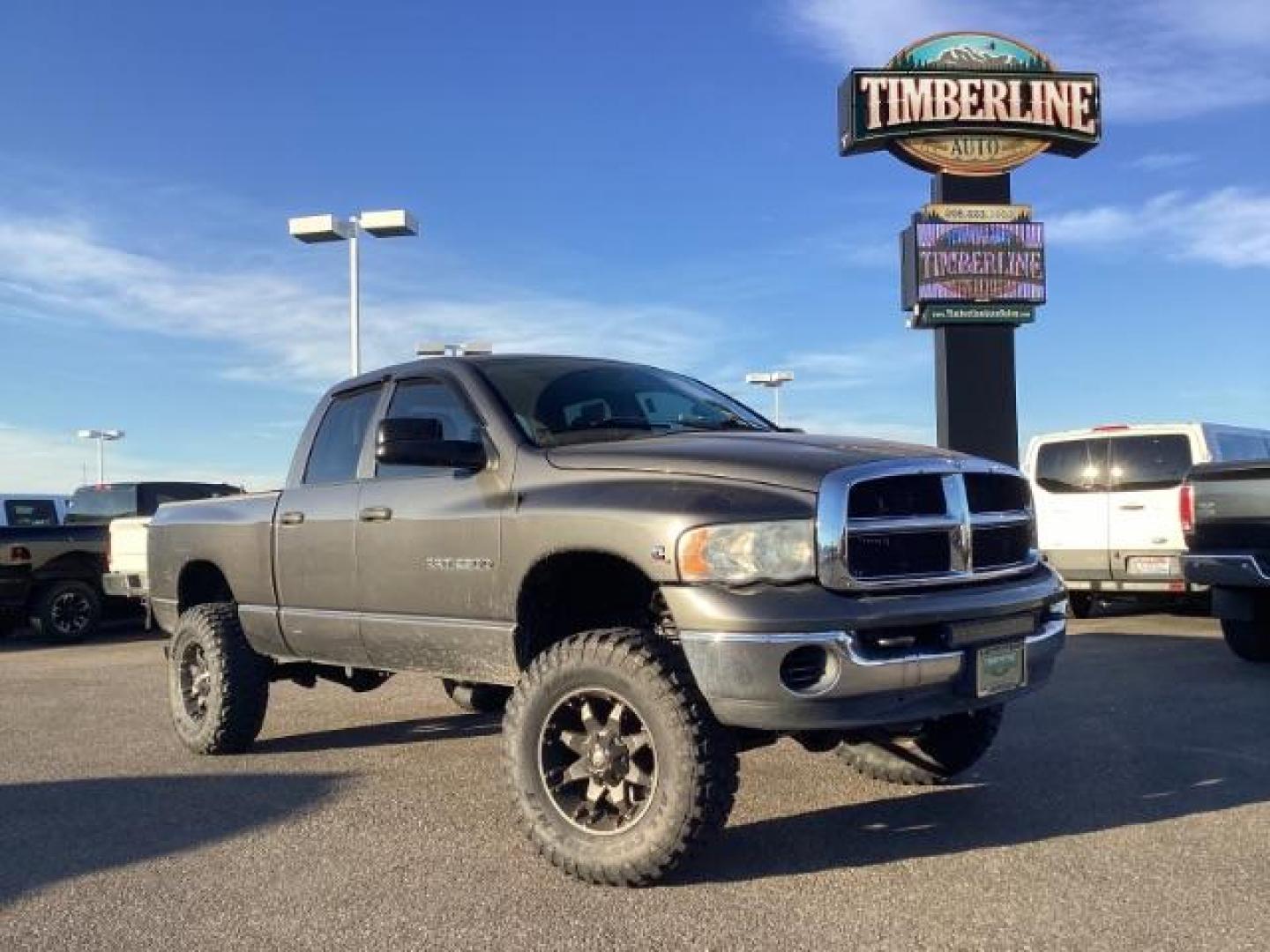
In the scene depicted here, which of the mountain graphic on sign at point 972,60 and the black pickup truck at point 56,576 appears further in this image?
the mountain graphic on sign at point 972,60

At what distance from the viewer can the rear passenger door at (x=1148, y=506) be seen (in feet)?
39.2

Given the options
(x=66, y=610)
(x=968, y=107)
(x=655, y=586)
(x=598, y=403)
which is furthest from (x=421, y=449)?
(x=968, y=107)

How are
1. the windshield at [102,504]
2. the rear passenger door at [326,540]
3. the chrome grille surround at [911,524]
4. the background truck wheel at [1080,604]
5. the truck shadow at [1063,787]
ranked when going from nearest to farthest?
the chrome grille surround at [911,524]
the truck shadow at [1063,787]
the rear passenger door at [326,540]
the background truck wheel at [1080,604]
the windshield at [102,504]

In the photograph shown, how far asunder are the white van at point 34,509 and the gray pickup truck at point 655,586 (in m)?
14.9

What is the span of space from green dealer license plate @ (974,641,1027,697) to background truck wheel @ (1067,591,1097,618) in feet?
30.7

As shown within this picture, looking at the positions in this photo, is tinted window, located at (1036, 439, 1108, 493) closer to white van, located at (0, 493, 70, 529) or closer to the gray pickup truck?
the gray pickup truck

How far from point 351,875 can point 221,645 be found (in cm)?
256

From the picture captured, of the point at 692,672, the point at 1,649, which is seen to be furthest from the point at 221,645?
the point at 1,649

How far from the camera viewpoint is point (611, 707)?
4.43 metres

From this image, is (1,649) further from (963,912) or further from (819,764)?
(963,912)

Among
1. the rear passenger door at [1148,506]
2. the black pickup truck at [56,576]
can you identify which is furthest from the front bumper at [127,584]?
the rear passenger door at [1148,506]

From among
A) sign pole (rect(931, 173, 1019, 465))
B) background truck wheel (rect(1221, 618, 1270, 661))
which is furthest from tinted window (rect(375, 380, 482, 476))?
sign pole (rect(931, 173, 1019, 465))

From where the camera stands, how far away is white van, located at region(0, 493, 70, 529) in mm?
18672

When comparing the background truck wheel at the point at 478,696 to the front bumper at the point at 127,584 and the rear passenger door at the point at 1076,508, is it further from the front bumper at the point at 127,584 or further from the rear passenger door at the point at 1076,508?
the rear passenger door at the point at 1076,508
